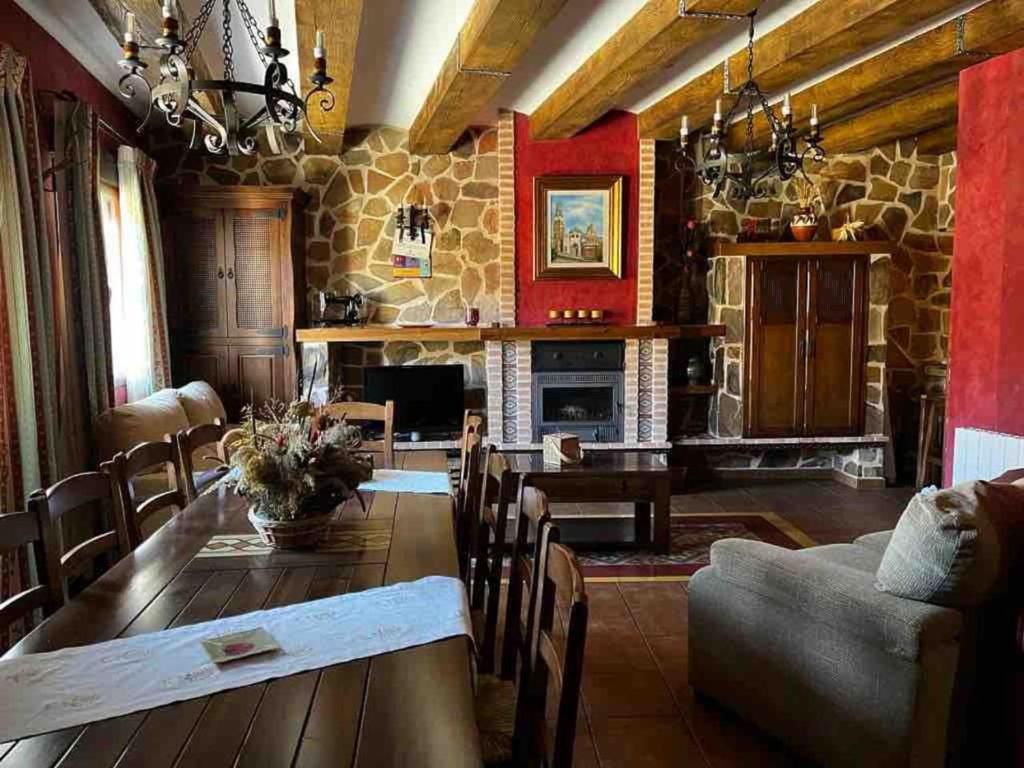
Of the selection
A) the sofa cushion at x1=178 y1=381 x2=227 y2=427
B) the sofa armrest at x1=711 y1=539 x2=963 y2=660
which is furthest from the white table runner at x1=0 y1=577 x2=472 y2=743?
the sofa cushion at x1=178 y1=381 x2=227 y2=427

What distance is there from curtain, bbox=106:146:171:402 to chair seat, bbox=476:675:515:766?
3698 millimetres

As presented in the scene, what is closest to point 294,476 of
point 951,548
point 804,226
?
point 951,548

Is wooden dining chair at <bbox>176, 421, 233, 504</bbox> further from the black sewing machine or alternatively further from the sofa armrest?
the black sewing machine

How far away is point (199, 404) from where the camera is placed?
15.7 ft

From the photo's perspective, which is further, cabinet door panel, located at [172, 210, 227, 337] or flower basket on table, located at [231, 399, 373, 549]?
cabinet door panel, located at [172, 210, 227, 337]

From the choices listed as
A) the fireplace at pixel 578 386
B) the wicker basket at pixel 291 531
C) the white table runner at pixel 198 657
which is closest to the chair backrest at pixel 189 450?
the wicker basket at pixel 291 531

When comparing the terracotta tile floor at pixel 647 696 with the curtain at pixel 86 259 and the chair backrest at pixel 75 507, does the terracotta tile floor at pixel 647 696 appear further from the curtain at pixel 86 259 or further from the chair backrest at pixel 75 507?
the curtain at pixel 86 259

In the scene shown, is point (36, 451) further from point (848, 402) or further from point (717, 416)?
point (848, 402)

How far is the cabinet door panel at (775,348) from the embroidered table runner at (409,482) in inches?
137

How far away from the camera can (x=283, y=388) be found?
5.75 meters

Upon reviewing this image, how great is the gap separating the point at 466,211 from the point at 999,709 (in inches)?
189

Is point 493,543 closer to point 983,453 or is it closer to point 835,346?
point 983,453

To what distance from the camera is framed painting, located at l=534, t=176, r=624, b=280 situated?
586 cm

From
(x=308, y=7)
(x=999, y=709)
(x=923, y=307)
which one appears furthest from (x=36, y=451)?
(x=923, y=307)
